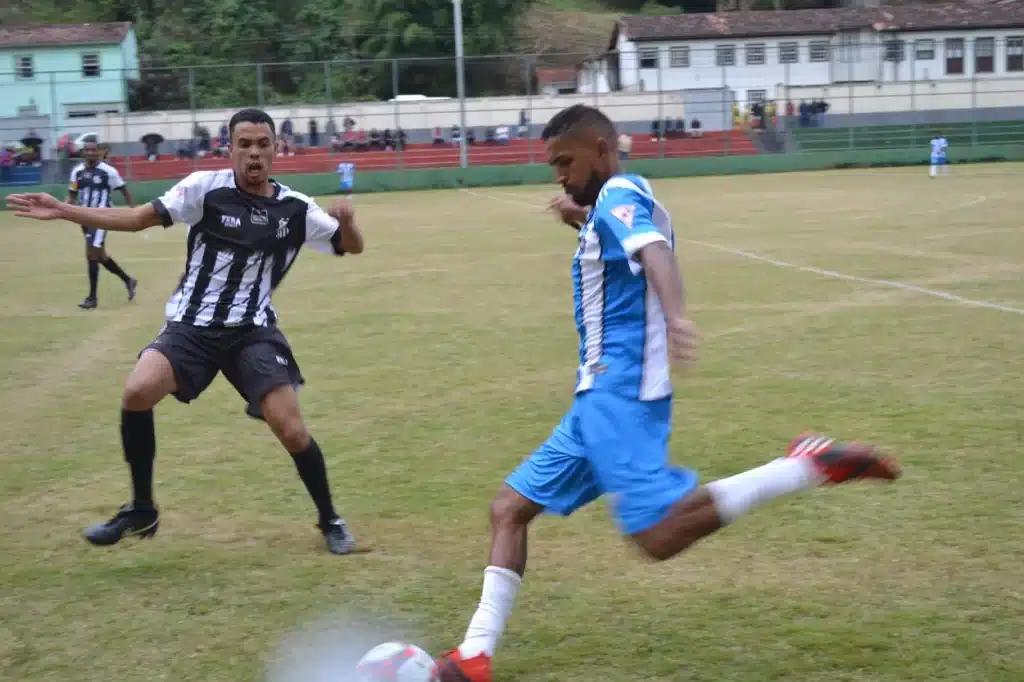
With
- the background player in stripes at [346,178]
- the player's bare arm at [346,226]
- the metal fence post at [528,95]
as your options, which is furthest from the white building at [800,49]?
the player's bare arm at [346,226]

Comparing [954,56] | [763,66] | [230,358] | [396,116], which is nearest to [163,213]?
[230,358]

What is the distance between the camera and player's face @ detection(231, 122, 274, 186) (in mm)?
5367

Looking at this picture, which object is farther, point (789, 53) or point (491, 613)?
point (789, 53)

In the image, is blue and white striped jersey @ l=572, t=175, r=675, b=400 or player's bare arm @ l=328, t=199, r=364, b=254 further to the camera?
player's bare arm @ l=328, t=199, r=364, b=254

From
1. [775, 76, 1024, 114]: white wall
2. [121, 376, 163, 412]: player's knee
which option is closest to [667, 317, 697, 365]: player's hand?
[121, 376, 163, 412]: player's knee

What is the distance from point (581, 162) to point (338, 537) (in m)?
2.34

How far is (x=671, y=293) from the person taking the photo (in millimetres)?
3707

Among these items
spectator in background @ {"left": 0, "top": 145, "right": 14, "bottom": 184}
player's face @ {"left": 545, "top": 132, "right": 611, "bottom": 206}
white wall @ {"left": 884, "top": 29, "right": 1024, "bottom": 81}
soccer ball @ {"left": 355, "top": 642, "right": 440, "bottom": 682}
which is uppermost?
white wall @ {"left": 884, "top": 29, "right": 1024, "bottom": 81}

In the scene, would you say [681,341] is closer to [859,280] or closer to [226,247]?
[226,247]

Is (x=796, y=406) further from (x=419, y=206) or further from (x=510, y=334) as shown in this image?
(x=419, y=206)

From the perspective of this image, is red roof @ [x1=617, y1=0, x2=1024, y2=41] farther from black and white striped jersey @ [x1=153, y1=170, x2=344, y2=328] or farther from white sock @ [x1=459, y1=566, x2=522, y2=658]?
white sock @ [x1=459, y1=566, x2=522, y2=658]

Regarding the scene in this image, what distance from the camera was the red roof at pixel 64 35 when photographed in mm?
60281

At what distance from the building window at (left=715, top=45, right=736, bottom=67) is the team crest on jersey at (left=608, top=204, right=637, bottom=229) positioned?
60.0 m

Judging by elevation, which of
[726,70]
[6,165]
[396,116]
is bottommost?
[6,165]
